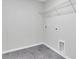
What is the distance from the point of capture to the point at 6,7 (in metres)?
2.69

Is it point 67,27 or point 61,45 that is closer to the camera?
point 67,27

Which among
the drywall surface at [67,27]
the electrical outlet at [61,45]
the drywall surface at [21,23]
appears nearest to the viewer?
the drywall surface at [67,27]

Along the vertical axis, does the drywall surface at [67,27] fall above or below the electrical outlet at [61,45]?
above

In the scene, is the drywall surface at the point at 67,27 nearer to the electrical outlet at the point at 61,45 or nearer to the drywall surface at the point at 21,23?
the electrical outlet at the point at 61,45

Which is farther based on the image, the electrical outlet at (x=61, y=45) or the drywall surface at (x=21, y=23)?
the drywall surface at (x=21, y=23)

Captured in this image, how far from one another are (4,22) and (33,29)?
145 centimetres

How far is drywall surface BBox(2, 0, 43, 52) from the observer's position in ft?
8.95

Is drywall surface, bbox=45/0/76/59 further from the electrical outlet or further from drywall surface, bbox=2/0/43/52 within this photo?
drywall surface, bbox=2/0/43/52

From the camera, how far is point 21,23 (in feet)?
10.2

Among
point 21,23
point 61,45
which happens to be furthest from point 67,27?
point 21,23

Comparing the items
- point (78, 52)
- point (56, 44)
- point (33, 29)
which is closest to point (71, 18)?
point (56, 44)

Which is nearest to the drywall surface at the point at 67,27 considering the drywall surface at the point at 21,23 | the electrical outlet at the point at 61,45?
the electrical outlet at the point at 61,45

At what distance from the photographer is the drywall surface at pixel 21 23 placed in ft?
8.95

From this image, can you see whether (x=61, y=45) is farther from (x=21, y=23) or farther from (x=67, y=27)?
(x=21, y=23)
